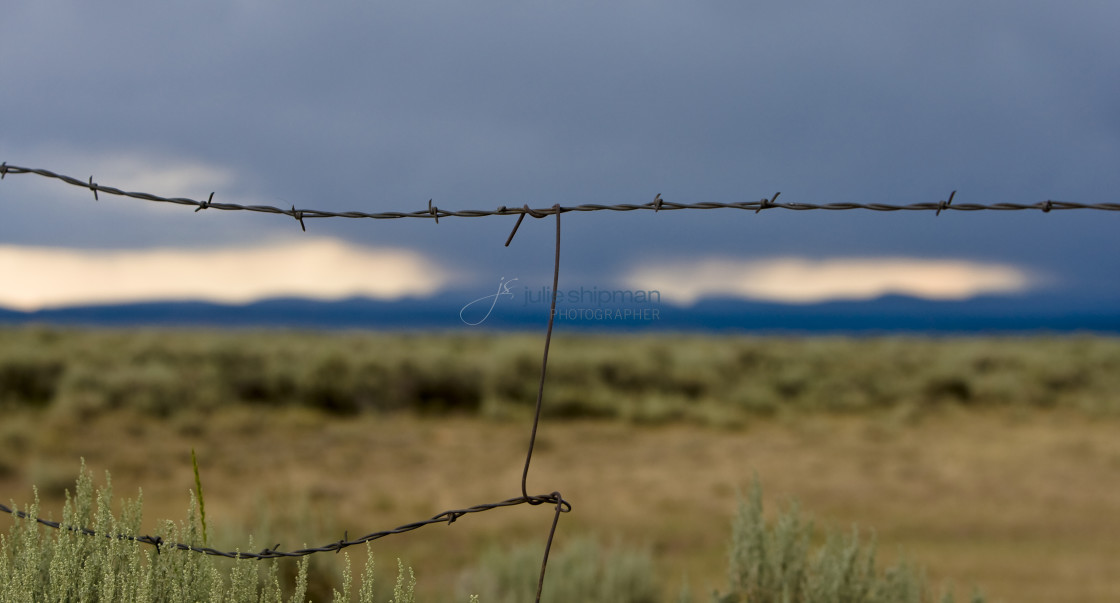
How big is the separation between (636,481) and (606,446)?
2531 millimetres

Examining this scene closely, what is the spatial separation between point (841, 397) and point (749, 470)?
26.9 ft

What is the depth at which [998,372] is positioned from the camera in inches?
825

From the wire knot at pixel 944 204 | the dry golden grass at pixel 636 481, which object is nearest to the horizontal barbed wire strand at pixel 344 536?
the wire knot at pixel 944 204

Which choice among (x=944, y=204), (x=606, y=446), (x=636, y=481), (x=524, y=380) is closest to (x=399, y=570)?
(x=944, y=204)

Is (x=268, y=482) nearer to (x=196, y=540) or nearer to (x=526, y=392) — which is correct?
(x=526, y=392)

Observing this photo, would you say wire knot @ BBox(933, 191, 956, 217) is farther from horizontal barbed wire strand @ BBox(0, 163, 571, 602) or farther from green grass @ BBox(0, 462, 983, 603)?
green grass @ BBox(0, 462, 983, 603)

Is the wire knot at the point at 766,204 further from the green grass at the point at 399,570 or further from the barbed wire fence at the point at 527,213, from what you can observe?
the green grass at the point at 399,570

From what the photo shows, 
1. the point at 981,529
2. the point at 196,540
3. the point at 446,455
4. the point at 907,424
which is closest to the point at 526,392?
the point at 446,455

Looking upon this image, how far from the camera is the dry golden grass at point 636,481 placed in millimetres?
7832

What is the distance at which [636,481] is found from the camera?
1096cm

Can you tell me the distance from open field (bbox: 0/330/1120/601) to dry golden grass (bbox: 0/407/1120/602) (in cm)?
5

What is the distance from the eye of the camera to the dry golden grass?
7.83 m

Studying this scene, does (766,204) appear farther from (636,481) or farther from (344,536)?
(636,481)

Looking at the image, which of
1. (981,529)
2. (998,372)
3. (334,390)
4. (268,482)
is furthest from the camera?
(998,372)
